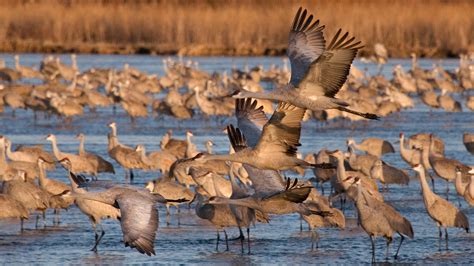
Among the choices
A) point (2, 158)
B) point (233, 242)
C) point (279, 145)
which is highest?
point (279, 145)

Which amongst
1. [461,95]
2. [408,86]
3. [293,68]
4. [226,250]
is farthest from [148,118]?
[293,68]

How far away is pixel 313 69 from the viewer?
356 inches

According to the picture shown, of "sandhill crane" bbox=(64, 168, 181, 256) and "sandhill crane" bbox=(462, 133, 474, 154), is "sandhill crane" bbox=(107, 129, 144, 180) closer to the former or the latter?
"sandhill crane" bbox=(462, 133, 474, 154)

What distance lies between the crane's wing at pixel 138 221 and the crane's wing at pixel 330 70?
1.56 metres

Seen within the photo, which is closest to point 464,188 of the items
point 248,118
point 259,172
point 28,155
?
point 259,172

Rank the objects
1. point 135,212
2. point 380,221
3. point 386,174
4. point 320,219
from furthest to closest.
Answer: point 386,174 < point 320,219 < point 380,221 < point 135,212

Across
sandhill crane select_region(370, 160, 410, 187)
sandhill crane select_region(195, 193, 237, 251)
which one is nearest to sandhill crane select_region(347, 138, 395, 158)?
sandhill crane select_region(370, 160, 410, 187)

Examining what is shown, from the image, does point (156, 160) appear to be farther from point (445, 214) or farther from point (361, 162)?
point (445, 214)

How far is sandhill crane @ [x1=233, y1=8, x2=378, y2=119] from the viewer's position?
29.2 ft

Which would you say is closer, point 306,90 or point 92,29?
point 306,90

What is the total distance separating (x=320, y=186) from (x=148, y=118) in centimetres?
1023

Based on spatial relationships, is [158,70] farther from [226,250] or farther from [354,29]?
[226,250]

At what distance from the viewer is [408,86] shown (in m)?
28.2

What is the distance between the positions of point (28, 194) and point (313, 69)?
4.57m
